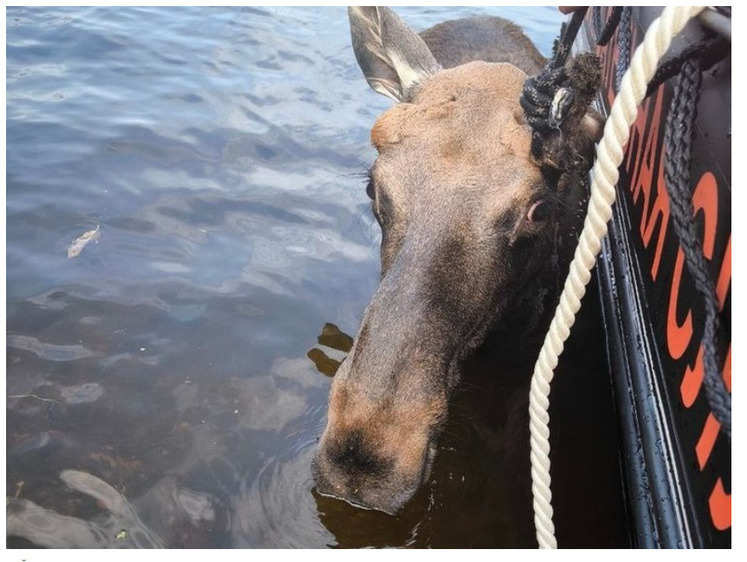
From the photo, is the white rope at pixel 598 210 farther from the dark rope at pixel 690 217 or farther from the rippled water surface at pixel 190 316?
the rippled water surface at pixel 190 316

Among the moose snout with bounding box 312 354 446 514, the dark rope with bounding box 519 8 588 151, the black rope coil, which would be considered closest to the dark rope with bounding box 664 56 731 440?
the black rope coil

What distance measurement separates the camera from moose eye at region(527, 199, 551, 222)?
3.64 metres

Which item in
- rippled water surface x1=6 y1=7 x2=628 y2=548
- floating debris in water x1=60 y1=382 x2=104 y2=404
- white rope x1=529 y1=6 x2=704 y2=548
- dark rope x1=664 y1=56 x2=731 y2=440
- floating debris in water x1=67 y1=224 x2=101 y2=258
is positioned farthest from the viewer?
floating debris in water x1=67 y1=224 x2=101 y2=258

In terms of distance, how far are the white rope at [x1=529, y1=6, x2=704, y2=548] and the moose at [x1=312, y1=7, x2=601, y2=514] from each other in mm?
538

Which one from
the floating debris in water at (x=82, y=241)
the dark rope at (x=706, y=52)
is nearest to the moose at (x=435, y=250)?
the dark rope at (x=706, y=52)

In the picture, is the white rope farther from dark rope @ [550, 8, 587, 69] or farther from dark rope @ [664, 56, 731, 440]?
dark rope @ [550, 8, 587, 69]

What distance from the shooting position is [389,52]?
477 cm

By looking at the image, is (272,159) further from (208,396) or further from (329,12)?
(329,12)

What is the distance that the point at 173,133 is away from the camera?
25.5 feet

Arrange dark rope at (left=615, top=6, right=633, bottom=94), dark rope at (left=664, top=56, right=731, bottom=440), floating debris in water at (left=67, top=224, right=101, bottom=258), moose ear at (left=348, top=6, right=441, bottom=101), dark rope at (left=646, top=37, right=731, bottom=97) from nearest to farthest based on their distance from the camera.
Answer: dark rope at (left=664, top=56, right=731, bottom=440), dark rope at (left=646, top=37, right=731, bottom=97), dark rope at (left=615, top=6, right=633, bottom=94), moose ear at (left=348, top=6, right=441, bottom=101), floating debris in water at (left=67, top=224, right=101, bottom=258)

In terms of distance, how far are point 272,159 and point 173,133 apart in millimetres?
1172

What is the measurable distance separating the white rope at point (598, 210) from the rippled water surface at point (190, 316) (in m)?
1.18
